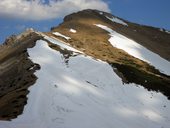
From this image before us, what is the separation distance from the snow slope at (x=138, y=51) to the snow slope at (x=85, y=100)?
32309mm

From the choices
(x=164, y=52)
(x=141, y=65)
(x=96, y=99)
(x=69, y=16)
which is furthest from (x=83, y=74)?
(x=69, y=16)

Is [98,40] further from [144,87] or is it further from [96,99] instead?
[96,99]

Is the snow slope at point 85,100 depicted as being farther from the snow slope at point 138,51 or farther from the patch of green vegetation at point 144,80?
the snow slope at point 138,51

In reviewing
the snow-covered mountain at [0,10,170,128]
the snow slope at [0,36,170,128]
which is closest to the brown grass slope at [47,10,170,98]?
the snow-covered mountain at [0,10,170,128]

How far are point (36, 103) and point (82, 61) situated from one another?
2244 centimetres

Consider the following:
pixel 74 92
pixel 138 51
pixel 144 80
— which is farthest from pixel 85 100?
pixel 138 51

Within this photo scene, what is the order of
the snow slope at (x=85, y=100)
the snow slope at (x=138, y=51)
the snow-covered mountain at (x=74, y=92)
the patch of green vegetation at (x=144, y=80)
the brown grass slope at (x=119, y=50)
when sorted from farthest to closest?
the snow slope at (x=138, y=51) < the brown grass slope at (x=119, y=50) < the patch of green vegetation at (x=144, y=80) < the snow-covered mountain at (x=74, y=92) < the snow slope at (x=85, y=100)

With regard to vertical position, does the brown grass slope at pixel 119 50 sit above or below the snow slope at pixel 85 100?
above

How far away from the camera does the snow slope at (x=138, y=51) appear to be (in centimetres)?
9510

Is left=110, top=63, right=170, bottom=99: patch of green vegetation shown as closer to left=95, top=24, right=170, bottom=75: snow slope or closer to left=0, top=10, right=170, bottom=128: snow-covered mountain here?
left=0, top=10, right=170, bottom=128: snow-covered mountain

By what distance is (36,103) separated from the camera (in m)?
43.8

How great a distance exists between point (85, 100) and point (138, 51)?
2223 inches

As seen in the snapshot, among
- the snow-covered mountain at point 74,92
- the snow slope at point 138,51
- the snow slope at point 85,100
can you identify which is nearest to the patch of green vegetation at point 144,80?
the snow-covered mountain at point 74,92

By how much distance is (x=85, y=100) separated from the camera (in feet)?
156
